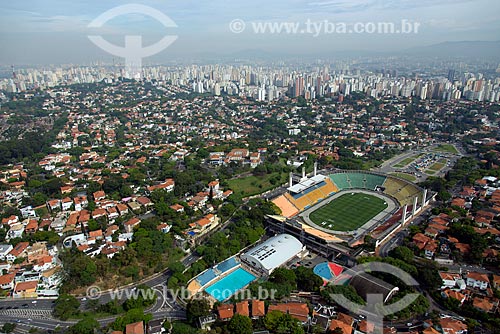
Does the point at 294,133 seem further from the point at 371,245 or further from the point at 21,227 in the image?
the point at 21,227

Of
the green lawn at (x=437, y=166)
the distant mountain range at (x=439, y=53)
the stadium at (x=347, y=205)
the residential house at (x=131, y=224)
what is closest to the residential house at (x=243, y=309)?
the stadium at (x=347, y=205)

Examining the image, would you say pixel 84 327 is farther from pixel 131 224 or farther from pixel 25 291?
pixel 131 224

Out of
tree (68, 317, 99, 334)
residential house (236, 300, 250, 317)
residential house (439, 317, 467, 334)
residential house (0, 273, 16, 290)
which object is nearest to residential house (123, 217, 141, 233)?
residential house (0, 273, 16, 290)

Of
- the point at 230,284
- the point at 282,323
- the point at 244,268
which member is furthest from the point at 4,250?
the point at 282,323

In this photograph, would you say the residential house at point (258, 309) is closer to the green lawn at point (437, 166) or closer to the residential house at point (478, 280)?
the residential house at point (478, 280)

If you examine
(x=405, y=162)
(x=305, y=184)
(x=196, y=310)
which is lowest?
(x=196, y=310)

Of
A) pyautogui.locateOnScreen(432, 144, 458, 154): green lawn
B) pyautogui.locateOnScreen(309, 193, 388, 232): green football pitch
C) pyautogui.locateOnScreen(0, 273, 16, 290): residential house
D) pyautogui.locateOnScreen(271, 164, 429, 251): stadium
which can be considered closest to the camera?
pyautogui.locateOnScreen(0, 273, 16, 290): residential house

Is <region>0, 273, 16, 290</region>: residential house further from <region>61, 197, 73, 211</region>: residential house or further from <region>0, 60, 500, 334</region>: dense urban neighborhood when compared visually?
<region>61, 197, 73, 211</region>: residential house
